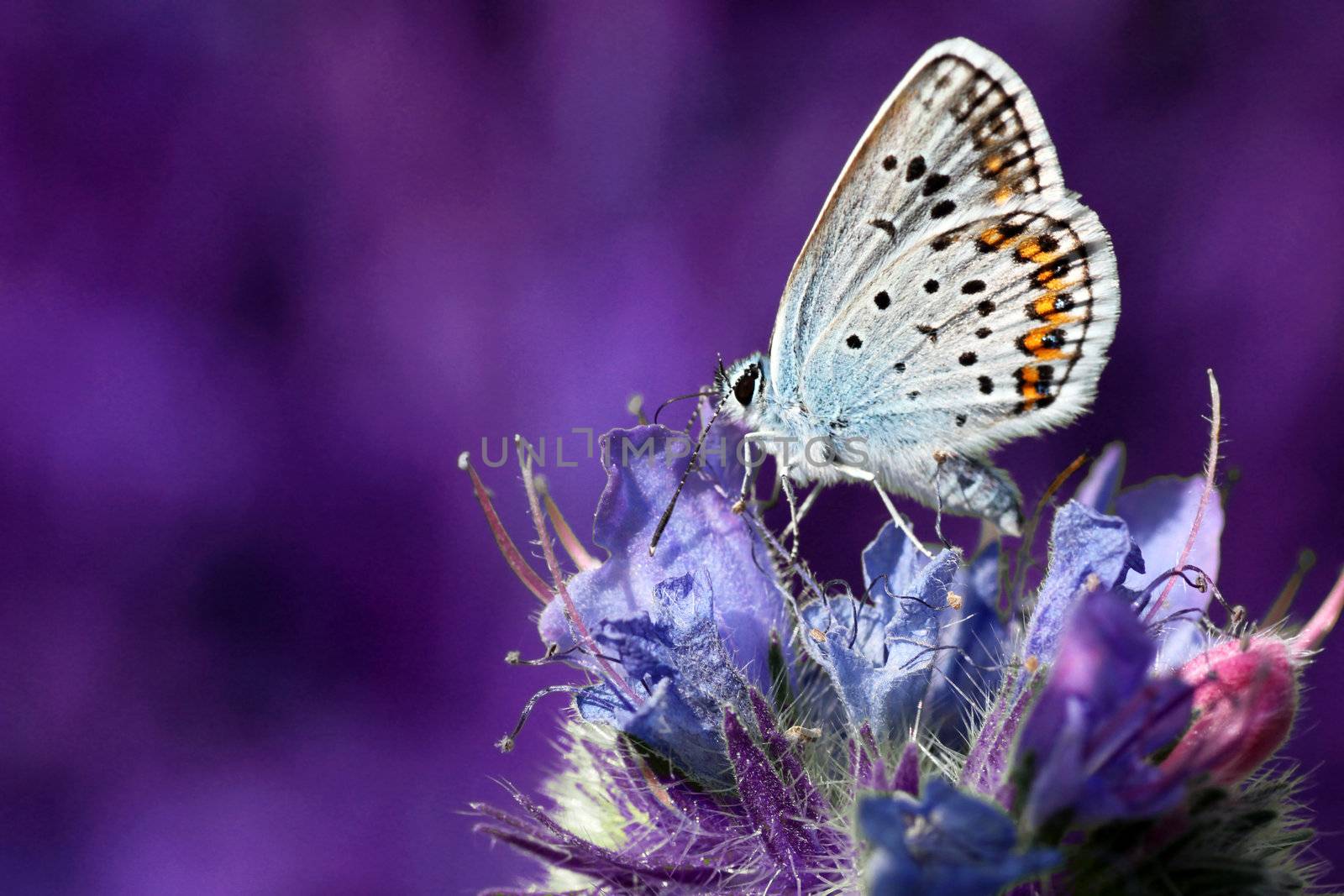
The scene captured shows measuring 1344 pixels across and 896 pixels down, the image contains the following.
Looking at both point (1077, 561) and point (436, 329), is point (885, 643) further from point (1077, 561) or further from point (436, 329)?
point (436, 329)

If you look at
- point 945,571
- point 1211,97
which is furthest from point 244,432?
point 1211,97

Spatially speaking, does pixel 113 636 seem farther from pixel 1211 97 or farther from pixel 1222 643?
pixel 1211 97

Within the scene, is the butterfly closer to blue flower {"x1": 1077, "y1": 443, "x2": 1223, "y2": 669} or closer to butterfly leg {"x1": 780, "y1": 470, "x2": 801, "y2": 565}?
butterfly leg {"x1": 780, "y1": 470, "x2": 801, "y2": 565}

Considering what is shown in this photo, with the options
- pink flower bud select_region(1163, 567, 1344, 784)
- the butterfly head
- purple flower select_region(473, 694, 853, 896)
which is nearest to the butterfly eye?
the butterfly head

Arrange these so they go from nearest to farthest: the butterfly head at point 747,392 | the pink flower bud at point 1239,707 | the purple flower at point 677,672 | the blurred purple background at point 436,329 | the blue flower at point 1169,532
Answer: the pink flower bud at point 1239,707 < the purple flower at point 677,672 < the blue flower at point 1169,532 < the butterfly head at point 747,392 < the blurred purple background at point 436,329

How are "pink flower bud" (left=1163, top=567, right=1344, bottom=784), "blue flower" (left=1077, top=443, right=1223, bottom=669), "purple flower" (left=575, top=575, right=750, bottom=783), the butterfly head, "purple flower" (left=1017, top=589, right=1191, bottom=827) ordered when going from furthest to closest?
the butterfly head → "blue flower" (left=1077, top=443, right=1223, bottom=669) → "purple flower" (left=575, top=575, right=750, bottom=783) → "pink flower bud" (left=1163, top=567, right=1344, bottom=784) → "purple flower" (left=1017, top=589, right=1191, bottom=827)

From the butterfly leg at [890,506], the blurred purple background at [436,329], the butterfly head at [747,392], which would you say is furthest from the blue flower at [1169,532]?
the blurred purple background at [436,329]

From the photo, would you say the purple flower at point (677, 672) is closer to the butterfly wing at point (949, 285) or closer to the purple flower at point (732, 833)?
the purple flower at point (732, 833)

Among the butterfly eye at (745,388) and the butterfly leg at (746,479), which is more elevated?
the butterfly eye at (745,388)
